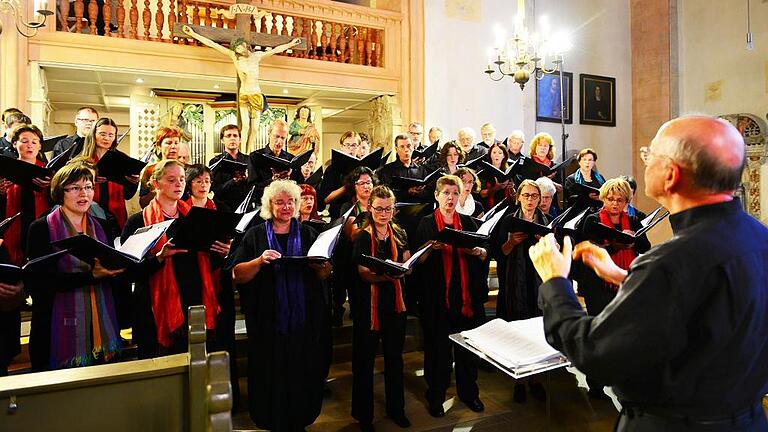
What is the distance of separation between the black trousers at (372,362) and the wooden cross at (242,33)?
489 centimetres

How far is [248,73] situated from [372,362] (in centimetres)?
493

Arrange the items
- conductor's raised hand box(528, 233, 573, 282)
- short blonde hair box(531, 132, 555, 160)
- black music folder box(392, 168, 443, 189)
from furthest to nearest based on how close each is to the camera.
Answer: short blonde hair box(531, 132, 555, 160), black music folder box(392, 168, 443, 189), conductor's raised hand box(528, 233, 573, 282)

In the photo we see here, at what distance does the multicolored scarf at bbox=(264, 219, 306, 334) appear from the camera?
284 cm

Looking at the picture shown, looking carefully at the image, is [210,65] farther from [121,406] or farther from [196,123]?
[121,406]

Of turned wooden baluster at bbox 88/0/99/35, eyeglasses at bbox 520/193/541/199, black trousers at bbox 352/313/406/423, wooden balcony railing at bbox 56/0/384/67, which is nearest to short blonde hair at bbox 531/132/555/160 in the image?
eyeglasses at bbox 520/193/541/199

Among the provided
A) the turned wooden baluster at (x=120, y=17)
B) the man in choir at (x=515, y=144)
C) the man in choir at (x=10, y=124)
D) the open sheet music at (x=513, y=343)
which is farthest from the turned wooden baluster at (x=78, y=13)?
the open sheet music at (x=513, y=343)

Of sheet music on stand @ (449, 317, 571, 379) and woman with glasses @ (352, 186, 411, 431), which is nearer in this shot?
sheet music on stand @ (449, 317, 571, 379)

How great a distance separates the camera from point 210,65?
7.32 meters

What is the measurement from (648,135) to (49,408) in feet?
33.8

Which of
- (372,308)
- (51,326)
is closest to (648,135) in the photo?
(372,308)

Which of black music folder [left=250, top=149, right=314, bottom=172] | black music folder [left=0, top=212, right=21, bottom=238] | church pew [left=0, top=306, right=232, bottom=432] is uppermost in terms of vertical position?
black music folder [left=250, top=149, right=314, bottom=172]

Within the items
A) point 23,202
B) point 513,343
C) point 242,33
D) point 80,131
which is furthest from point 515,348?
point 242,33

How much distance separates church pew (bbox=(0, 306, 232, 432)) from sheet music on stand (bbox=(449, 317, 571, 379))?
2.50 feet

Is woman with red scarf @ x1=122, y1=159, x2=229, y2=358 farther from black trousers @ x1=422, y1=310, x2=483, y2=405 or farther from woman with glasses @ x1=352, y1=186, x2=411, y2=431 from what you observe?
black trousers @ x1=422, y1=310, x2=483, y2=405
